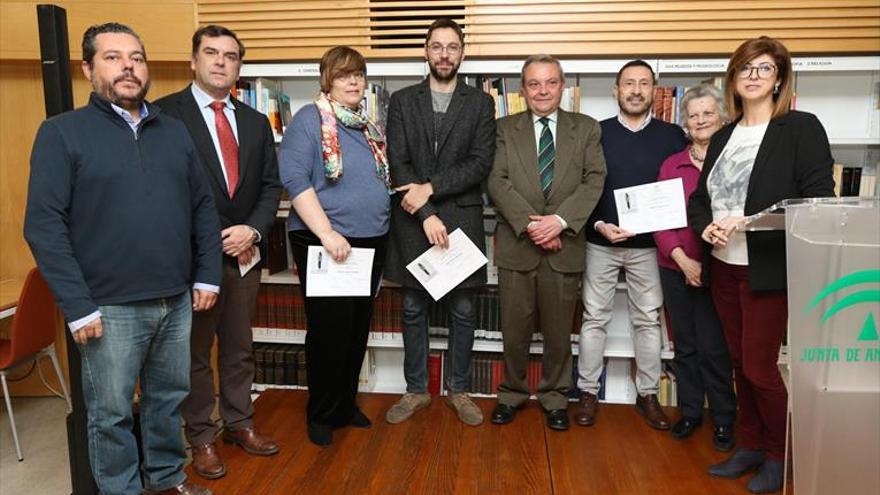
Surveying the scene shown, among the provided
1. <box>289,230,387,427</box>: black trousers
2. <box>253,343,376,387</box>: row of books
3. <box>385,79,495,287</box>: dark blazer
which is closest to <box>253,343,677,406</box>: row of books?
<box>253,343,376,387</box>: row of books

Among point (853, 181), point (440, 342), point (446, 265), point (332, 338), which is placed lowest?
point (440, 342)

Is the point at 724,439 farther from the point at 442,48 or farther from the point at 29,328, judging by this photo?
the point at 29,328

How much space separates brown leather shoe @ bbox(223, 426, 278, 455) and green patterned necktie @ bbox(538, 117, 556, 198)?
1815 mm

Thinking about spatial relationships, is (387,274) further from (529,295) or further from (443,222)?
(529,295)

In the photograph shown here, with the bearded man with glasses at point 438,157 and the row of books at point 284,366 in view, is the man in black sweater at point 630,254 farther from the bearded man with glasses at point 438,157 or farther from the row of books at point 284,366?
the row of books at point 284,366

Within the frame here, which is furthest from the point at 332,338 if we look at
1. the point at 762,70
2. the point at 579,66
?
the point at 762,70

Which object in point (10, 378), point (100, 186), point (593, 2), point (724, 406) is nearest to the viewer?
point (100, 186)

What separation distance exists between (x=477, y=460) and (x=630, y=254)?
1.28 m

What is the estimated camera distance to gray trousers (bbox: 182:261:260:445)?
8.74 ft

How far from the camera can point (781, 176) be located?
2236mm

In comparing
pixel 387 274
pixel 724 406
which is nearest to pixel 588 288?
pixel 724 406

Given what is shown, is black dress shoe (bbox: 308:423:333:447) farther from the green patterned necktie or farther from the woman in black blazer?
the woman in black blazer

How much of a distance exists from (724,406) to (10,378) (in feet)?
14.1

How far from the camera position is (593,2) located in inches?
129
